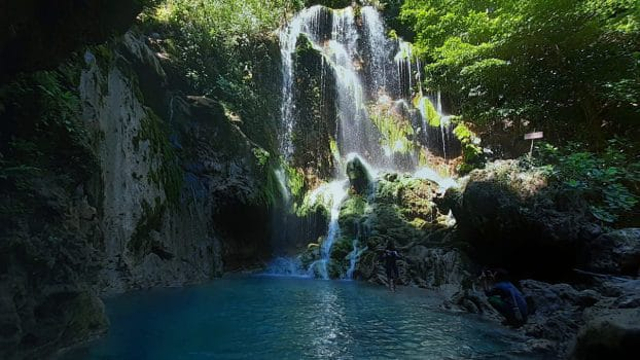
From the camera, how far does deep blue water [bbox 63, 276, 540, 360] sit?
6762 millimetres

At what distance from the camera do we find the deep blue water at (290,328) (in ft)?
22.2

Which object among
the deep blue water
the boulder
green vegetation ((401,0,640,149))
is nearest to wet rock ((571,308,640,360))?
the deep blue water

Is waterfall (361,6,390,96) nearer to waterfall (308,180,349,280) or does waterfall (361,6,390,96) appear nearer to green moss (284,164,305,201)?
waterfall (308,180,349,280)

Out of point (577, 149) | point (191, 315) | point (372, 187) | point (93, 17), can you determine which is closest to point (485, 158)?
point (372, 187)

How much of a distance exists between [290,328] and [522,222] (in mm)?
8396

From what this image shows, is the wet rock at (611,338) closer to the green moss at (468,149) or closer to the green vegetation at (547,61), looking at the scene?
the green vegetation at (547,61)

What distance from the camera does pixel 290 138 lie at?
24.7 metres

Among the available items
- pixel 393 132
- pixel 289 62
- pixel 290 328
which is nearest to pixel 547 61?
pixel 393 132

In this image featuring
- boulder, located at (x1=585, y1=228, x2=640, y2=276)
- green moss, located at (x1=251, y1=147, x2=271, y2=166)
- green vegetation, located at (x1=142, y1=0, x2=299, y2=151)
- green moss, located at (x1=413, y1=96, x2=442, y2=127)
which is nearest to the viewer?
boulder, located at (x1=585, y1=228, x2=640, y2=276)

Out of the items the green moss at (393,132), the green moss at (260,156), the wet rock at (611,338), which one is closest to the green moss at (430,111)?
the green moss at (393,132)

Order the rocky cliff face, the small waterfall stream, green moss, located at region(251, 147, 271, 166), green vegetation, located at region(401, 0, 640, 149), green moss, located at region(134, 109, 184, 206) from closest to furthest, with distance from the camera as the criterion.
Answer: the rocky cliff face < green vegetation, located at region(401, 0, 640, 149) < green moss, located at region(134, 109, 184, 206) < green moss, located at region(251, 147, 271, 166) < the small waterfall stream

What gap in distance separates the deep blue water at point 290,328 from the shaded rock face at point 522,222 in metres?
3.25

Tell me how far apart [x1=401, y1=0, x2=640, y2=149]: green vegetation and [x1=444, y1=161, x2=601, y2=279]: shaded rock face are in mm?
3149

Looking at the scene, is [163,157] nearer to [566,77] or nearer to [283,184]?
[283,184]
